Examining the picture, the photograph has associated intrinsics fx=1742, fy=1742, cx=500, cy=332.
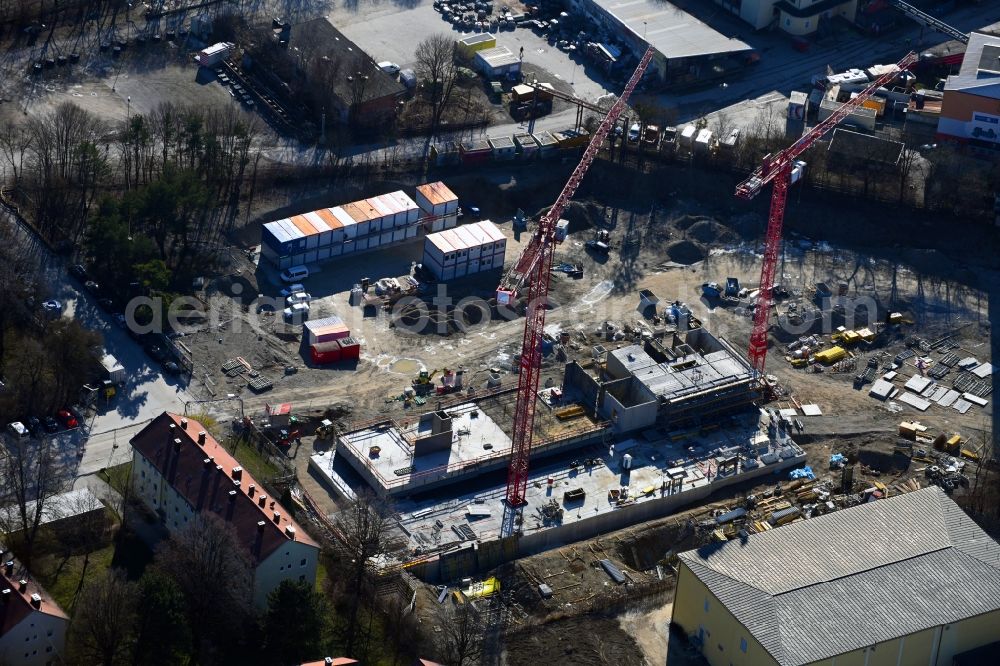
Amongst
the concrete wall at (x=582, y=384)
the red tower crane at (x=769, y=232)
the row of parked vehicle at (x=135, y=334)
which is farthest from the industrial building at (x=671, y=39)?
the row of parked vehicle at (x=135, y=334)

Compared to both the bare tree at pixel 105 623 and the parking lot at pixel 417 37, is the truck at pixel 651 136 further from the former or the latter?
the bare tree at pixel 105 623

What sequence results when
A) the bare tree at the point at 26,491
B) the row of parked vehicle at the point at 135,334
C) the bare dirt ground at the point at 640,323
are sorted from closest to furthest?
the bare tree at the point at 26,491 → the bare dirt ground at the point at 640,323 → the row of parked vehicle at the point at 135,334

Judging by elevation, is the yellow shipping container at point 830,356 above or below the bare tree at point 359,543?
below

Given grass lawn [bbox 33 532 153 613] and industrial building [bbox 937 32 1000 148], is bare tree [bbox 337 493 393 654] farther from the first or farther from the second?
industrial building [bbox 937 32 1000 148]

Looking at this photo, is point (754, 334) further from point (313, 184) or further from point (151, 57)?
point (151, 57)

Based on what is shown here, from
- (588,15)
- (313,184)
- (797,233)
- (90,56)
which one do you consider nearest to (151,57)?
(90,56)
